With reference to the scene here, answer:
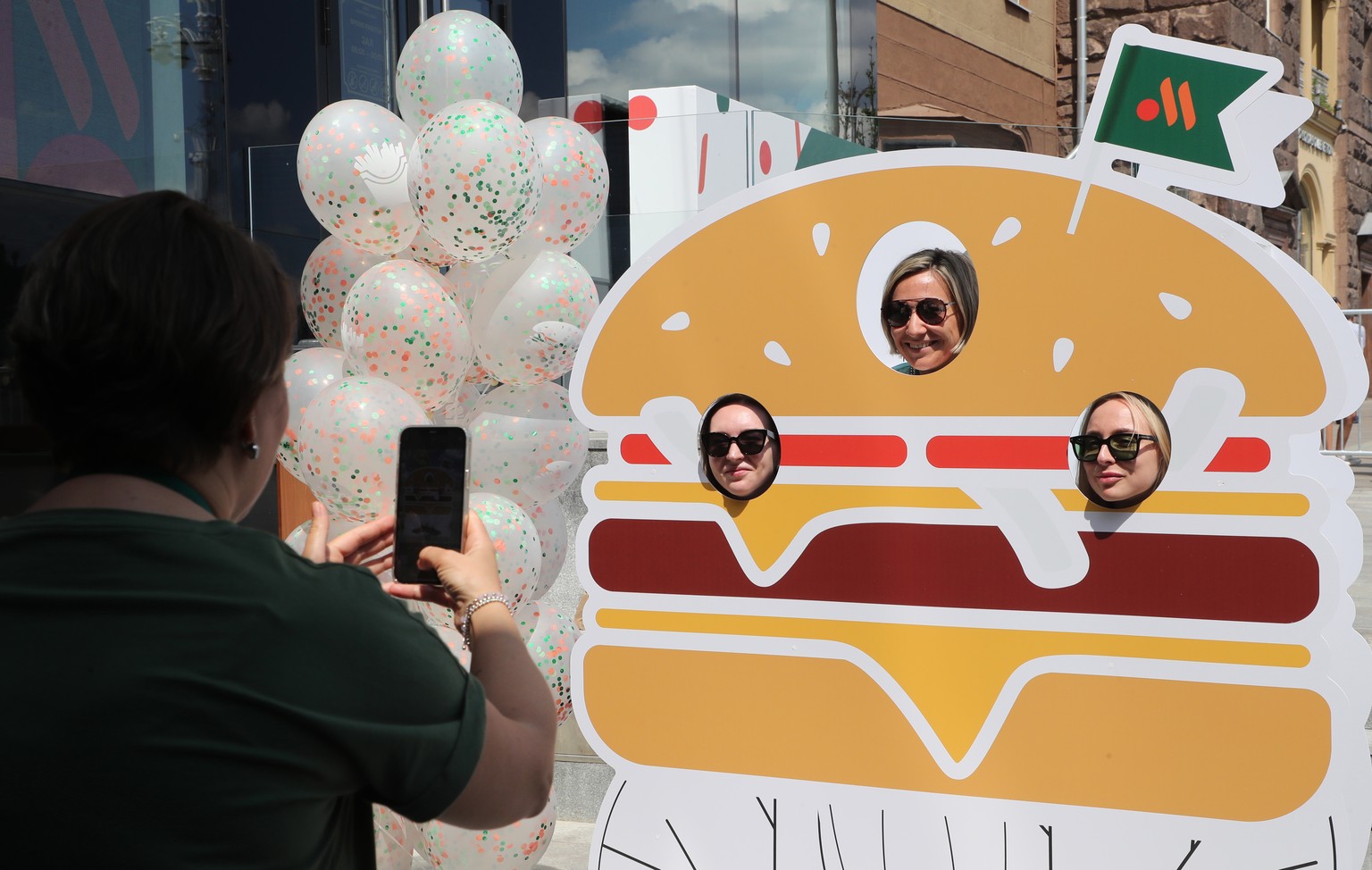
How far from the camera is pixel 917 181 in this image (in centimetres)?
259

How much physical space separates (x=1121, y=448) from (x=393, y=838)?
2101 mm

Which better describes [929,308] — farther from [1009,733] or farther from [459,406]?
[459,406]

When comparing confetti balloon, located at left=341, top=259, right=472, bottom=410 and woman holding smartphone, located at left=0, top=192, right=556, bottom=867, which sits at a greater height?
confetti balloon, located at left=341, top=259, right=472, bottom=410

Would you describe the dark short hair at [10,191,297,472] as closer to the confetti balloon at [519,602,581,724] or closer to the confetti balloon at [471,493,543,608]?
the confetti balloon at [471,493,543,608]

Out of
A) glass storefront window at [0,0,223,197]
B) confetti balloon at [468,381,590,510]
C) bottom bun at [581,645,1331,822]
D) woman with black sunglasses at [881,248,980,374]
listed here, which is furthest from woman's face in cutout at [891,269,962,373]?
glass storefront window at [0,0,223,197]

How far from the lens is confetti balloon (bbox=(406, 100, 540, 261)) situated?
2.99 m

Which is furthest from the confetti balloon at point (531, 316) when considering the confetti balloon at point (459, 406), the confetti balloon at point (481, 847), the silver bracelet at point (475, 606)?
the silver bracelet at point (475, 606)

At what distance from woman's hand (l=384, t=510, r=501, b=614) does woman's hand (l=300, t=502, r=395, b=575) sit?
7 cm

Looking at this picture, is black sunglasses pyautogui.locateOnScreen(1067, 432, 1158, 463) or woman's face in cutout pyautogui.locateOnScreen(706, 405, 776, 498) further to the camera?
woman's face in cutout pyautogui.locateOnScreen(706, 405, 776, 498)

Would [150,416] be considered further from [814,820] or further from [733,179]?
[733,179]

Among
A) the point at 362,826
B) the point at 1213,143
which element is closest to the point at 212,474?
the point at 362,826

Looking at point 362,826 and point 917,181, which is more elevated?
point 917,181

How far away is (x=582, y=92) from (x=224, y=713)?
292 inches

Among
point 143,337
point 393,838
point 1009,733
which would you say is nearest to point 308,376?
point 393,838
